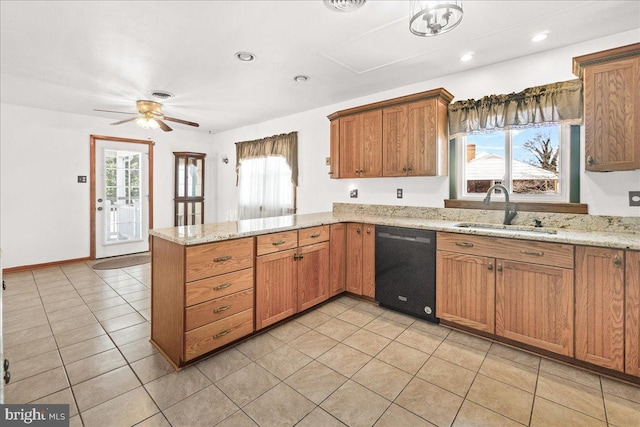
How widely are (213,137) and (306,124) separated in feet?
9.73

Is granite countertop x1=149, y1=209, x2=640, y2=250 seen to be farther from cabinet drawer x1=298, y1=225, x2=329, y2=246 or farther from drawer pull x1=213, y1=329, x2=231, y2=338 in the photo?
drawer pull x1=213, y1=329, x2=231, y2=338

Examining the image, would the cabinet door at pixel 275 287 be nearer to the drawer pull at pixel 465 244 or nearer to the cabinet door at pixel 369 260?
the cabinet door at pixel 369 260

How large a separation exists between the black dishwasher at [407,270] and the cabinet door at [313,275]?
0.55 metres

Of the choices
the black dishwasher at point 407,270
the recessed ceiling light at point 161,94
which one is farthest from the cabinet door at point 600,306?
the recessed ceiling light at point 161,94

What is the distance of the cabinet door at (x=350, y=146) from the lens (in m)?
3.59

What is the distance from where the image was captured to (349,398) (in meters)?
1.81

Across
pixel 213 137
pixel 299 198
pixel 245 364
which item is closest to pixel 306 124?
pixel 299 198

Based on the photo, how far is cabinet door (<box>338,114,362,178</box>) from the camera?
3592 mm

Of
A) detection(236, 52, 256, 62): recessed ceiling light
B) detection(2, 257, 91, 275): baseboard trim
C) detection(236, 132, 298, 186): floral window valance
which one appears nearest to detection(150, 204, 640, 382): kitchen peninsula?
detection(236, 52, 256, 62): recessed ceiling light

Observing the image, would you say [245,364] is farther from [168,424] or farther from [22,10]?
[22,10]

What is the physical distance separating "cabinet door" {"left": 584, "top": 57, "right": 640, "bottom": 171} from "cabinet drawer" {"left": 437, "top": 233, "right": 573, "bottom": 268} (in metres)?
0.76

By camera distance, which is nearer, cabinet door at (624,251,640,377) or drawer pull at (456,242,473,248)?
cabinet door at (624,251,640,377)

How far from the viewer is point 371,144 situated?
348 cm

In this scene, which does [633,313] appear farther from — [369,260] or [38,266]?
A: [38,266]
